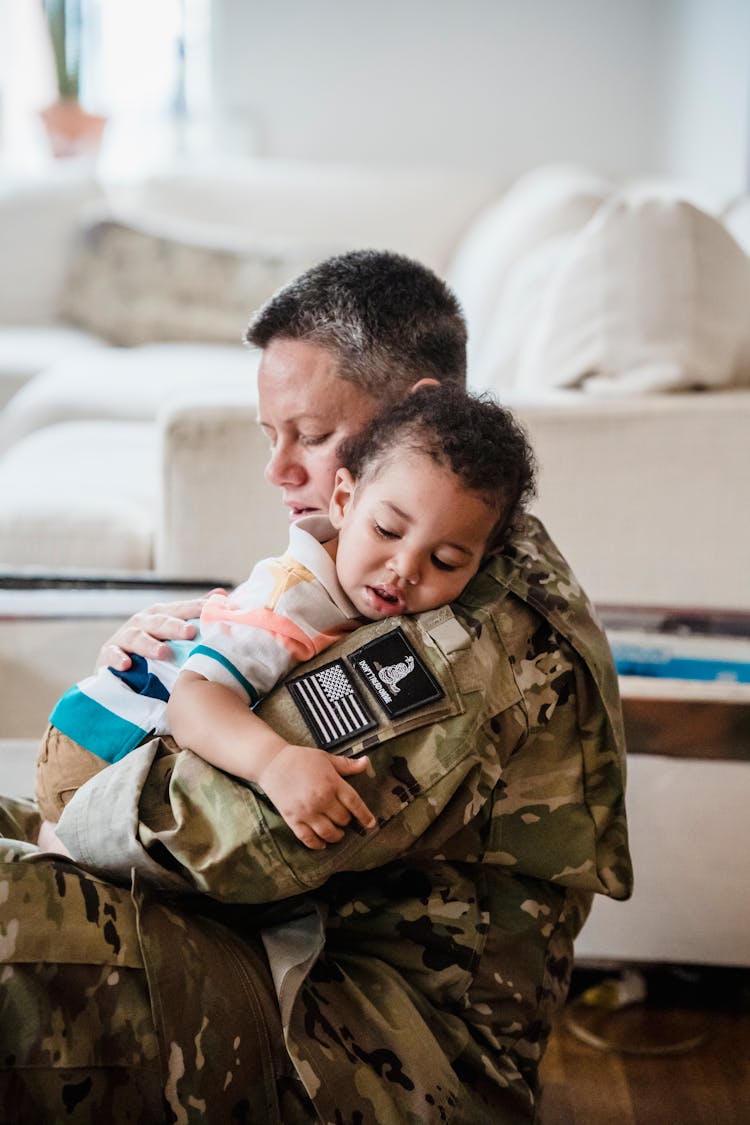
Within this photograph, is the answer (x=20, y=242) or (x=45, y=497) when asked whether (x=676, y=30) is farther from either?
(x=45, y=497)

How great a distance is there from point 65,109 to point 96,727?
4395mm

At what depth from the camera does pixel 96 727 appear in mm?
1056

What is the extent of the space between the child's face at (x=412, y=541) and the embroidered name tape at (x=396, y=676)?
0.07m

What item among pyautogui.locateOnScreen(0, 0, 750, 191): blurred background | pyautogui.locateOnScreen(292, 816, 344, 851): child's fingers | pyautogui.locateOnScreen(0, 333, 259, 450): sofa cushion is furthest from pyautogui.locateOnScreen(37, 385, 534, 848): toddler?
pyautogui.locateOnScreen(0, 0, 750, 191): blurred background

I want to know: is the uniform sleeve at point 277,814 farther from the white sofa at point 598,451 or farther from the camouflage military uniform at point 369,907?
the white sofa at point 598,451

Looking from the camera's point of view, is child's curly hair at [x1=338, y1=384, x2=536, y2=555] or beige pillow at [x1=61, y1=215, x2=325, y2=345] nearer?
child's curly hair at [x1=338, y1=384, x2=536, y2=555]

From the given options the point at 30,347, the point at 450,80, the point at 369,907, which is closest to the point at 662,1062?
the point at 369,907

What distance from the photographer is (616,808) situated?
104 cm

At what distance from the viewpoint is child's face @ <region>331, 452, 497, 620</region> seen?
102 cm

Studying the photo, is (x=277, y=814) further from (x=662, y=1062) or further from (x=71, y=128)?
(x=71, y=128)

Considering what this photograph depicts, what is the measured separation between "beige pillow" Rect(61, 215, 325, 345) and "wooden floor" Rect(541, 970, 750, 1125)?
2.53m

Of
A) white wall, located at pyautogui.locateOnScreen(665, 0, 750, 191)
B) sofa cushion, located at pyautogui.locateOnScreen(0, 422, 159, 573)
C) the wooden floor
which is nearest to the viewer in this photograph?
the wooden floor

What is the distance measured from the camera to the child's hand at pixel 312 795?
88 cm

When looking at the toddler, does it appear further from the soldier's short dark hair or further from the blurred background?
the blurred background
